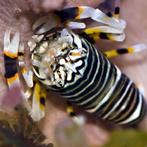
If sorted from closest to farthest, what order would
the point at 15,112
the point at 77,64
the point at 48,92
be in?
the point at 15,112 < the point at 77,64 < the point at 48,92

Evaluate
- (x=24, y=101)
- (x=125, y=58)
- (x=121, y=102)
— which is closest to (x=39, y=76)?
(x=24, y=101)

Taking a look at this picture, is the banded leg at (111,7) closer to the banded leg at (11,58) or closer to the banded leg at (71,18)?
the banded leg at (71,18)

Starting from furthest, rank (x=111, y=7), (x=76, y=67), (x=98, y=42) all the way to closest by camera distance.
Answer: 1. (x=98, y=42)
2. (x=111, y=7)
3. (x=76, y=67)

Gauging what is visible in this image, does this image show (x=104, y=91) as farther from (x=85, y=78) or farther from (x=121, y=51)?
(x=121, y=51)

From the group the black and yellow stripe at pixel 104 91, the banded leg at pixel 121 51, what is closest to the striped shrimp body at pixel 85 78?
the black and yellow stripe at pixel 104 91

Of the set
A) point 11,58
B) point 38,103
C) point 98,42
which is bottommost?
point 38,103

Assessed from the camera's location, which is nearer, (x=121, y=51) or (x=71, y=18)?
(x=71, y=18)

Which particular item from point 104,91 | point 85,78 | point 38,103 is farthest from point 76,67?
point 38,103

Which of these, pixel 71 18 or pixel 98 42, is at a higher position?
pixel 71 18

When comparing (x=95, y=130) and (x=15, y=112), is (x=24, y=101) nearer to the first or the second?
(x=15, y=112)
